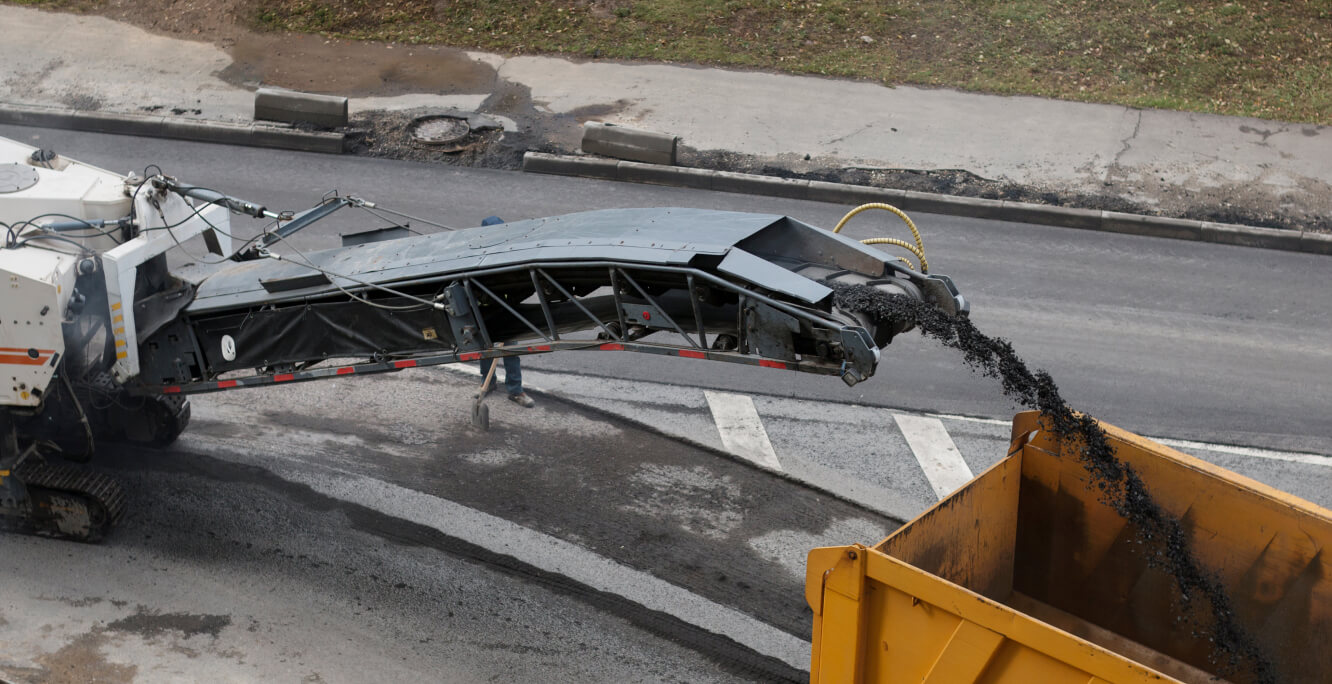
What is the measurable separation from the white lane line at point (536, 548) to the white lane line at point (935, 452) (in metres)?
2.63

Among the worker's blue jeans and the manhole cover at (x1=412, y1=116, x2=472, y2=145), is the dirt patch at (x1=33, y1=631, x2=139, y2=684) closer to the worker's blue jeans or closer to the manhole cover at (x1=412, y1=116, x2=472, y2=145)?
the worker's blue jeans

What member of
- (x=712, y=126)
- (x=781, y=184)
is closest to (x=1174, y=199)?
(x=781, y=184)

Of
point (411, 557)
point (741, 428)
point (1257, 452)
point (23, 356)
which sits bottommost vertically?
point (411, 557)

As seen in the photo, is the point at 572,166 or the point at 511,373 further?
the point at 572,166

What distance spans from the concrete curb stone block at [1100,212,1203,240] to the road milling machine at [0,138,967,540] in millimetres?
8490

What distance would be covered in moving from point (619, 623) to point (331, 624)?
6.82 feet

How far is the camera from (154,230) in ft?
29.2

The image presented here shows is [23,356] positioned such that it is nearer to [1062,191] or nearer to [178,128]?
[178,128]

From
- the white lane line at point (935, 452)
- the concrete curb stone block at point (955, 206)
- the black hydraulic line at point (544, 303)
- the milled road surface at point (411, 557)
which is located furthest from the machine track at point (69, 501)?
the concrete curb stone block at point (955, 206)

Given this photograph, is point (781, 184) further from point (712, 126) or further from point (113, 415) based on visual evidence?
point (113, 415)

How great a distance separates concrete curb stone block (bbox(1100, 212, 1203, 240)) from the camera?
1542 centimetres

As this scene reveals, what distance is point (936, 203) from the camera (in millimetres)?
15711

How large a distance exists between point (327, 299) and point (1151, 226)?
1123 cm

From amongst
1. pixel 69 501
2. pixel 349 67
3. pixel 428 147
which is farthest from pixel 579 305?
pixel 349 67
